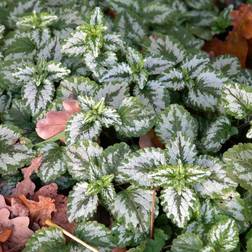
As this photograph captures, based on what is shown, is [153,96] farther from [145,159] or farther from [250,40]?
[250,40]

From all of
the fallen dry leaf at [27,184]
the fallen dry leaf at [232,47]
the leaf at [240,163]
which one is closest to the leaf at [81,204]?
the fallen dry leaf at [27,184]

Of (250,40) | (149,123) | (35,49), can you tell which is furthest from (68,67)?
(250,40)

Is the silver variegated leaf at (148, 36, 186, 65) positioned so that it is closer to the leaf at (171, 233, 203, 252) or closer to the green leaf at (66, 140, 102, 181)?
the green leaf at (66, 140, 102, 181)

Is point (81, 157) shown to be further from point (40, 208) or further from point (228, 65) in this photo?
point (228, 65)

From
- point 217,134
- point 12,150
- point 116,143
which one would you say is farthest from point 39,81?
point 217,134

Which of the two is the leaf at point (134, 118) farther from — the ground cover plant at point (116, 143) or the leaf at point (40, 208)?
the leaf at point (40, 208)
